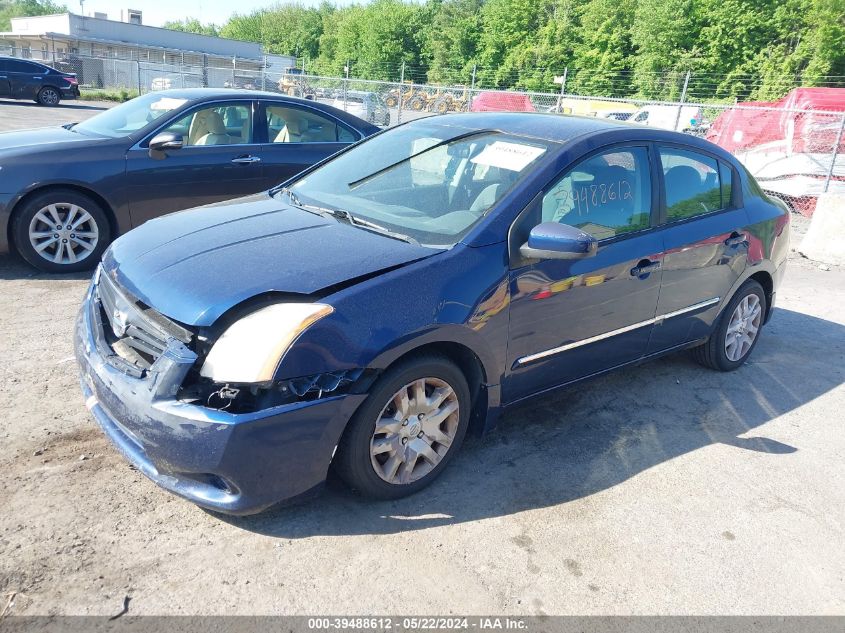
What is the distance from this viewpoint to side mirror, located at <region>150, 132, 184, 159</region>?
19.5 ft

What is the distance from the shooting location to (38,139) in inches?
239

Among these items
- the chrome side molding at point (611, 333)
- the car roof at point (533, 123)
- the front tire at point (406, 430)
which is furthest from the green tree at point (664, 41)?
the front tire at point (406, 430)

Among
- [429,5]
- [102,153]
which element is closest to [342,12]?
[429,5]

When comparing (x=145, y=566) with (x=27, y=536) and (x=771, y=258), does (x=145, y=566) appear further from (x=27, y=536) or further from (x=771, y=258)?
(x=771, y=258)

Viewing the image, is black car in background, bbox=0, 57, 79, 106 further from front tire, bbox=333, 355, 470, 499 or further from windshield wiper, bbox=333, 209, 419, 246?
front tire, bbox=333, 355, 470, 499

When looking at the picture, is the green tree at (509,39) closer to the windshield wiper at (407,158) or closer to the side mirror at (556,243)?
the windshield wiper at (407,158)

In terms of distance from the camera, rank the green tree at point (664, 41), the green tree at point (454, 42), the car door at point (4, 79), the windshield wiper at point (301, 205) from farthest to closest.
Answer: the green tree at point (454, 42), the green tree at point (664, 41), the car door at point (4, 79), the windshield wiper at point (301, 205)

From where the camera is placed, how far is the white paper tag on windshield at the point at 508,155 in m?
3.53

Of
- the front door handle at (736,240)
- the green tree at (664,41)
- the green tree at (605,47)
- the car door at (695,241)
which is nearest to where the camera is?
the car door at (695,241)

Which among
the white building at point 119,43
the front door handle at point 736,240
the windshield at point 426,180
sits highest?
the white building at point 119,43

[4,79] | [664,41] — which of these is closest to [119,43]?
[4,79]

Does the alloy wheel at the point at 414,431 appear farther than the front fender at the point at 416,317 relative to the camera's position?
Yes

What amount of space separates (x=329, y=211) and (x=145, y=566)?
6.21ft

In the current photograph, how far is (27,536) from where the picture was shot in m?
2.67
